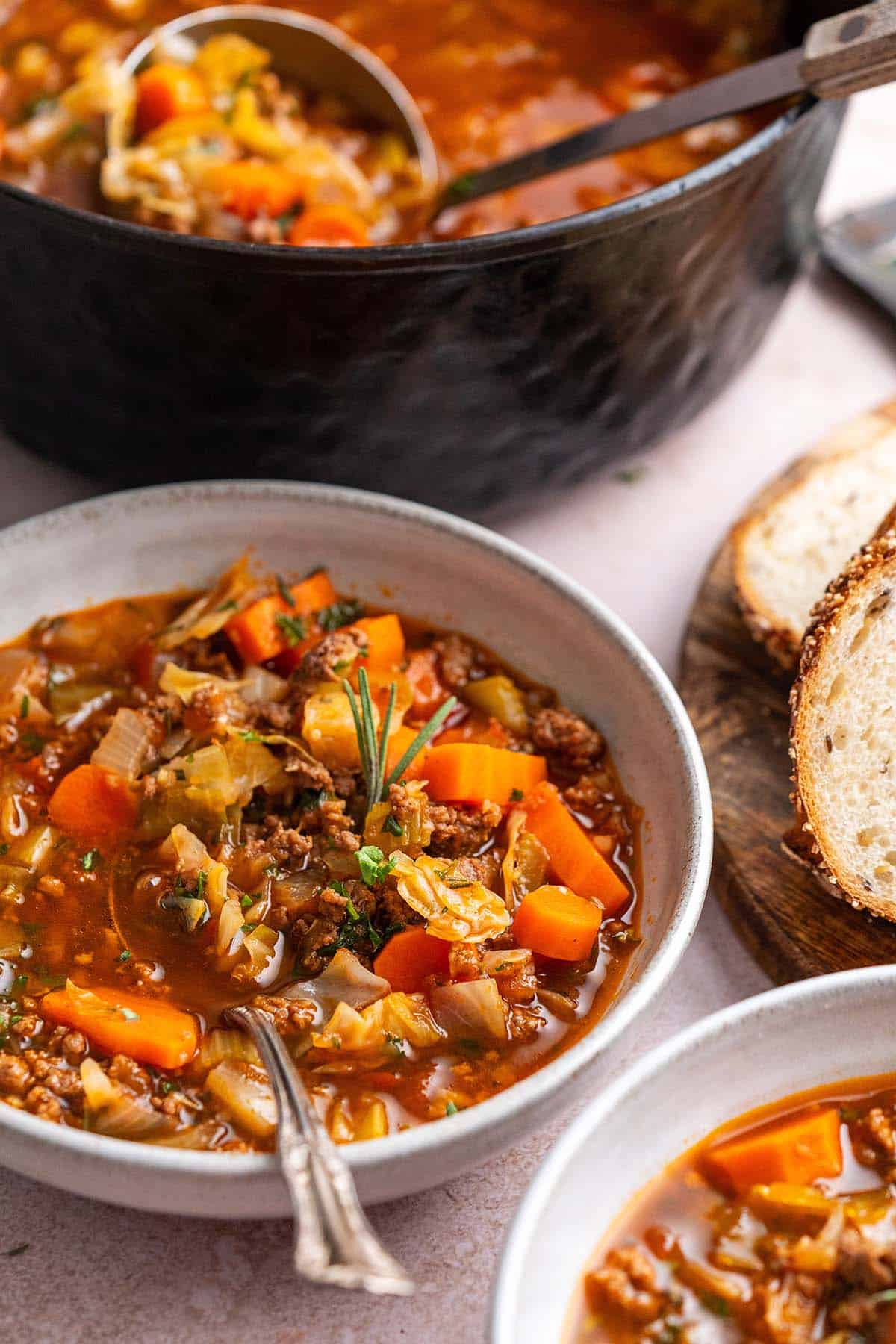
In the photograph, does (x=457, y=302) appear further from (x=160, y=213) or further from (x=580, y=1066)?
(x=580, y=1066)

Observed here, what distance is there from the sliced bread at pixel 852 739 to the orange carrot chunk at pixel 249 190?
2.01 meters

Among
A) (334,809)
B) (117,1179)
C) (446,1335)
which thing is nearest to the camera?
(117,1179)

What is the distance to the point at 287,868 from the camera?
2963mm

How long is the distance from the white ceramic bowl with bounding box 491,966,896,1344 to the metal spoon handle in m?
0.23

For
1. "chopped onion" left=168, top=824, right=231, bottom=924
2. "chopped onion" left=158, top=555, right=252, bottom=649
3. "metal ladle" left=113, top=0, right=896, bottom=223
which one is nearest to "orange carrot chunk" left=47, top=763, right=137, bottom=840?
"chopped onion" left=168, top=824, right=231, bottom=924

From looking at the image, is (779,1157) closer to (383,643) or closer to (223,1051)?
(223,1051)

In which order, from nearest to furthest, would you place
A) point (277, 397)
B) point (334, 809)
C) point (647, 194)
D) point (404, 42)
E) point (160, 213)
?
point (334, 809) → point (647, 194) → point (277, 397) → point (160, 213) → point (404, 42)

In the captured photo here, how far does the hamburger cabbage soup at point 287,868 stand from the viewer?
2637mm

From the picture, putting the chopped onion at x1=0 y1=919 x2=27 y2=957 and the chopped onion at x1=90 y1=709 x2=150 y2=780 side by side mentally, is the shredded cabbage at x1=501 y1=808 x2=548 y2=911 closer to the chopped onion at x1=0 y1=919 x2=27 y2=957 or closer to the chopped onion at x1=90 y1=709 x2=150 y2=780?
the chopped onion at x1=90 y1=709 x2=150 y2=780

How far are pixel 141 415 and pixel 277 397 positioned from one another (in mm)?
389

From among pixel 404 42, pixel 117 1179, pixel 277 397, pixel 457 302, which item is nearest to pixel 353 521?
pixel 277 397

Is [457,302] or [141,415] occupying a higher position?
[457,302]

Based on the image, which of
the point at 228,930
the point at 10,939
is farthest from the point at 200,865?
the point at 10,939

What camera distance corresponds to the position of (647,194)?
10.3 ft
